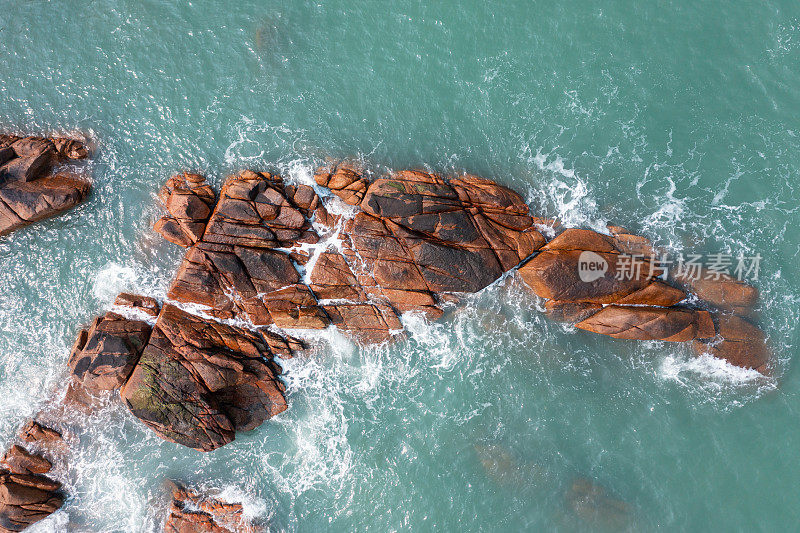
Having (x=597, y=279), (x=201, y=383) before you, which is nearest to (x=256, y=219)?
(x=201, y=383)

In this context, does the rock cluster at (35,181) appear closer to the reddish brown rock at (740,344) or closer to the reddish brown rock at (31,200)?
the reddish brown rock at (31,200)

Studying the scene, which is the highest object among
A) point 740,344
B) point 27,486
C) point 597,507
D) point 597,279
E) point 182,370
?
point 597,279

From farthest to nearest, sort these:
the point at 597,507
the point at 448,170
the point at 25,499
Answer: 1. the point at 448,170
2. the point at 25,499
3. the point at 597,507

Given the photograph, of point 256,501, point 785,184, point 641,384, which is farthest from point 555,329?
point 256,501

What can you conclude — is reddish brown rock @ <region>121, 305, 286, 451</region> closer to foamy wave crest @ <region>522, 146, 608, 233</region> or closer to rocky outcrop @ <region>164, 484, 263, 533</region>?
rocky outcrop @ <region>164, 484, 263, 533</region>

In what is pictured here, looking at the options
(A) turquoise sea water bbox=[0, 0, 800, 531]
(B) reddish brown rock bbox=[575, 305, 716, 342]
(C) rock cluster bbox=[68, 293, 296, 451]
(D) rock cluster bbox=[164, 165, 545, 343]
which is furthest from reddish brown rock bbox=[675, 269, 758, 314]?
(C) rock cluster bbox=[68, 293, 296, 451]

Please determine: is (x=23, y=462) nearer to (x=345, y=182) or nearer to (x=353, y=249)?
(x=353, y=249)

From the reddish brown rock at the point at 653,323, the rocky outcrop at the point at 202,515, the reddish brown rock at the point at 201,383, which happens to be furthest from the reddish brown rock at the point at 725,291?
the rocky outcrop at the point at 202,515
